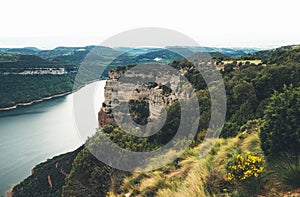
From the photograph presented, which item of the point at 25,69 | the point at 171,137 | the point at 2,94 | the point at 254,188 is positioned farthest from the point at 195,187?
the point at 25,69

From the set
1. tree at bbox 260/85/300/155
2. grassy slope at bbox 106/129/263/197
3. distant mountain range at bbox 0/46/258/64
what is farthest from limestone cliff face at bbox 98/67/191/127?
tree at bbox 260/85/300/155

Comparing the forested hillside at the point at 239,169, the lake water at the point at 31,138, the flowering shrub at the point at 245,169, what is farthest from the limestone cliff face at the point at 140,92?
the flowering shrub at the point at 245,169

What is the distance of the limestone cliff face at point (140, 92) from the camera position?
18.5m

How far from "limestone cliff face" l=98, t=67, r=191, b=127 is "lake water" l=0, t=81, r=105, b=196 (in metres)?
5.94

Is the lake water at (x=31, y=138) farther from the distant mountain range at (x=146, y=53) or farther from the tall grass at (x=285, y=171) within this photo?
the tall grass at (x=285, y=171)

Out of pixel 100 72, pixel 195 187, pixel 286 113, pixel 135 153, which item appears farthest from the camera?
pixel 100 72

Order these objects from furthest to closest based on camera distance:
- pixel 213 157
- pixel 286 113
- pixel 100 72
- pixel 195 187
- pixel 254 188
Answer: pixel 100 72, pixel 213 157, pixel 286 113, pixel 195 187, pixel 254 188

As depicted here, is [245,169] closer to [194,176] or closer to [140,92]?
[194,176]

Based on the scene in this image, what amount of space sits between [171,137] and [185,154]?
4240 millimetres

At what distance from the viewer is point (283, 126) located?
400cm

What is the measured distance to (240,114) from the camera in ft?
31.7

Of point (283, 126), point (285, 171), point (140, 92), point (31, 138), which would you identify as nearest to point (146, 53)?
point (31, 138)

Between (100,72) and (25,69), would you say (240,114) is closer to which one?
(100,72)

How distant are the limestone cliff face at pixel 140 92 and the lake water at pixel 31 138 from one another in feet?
19.5
